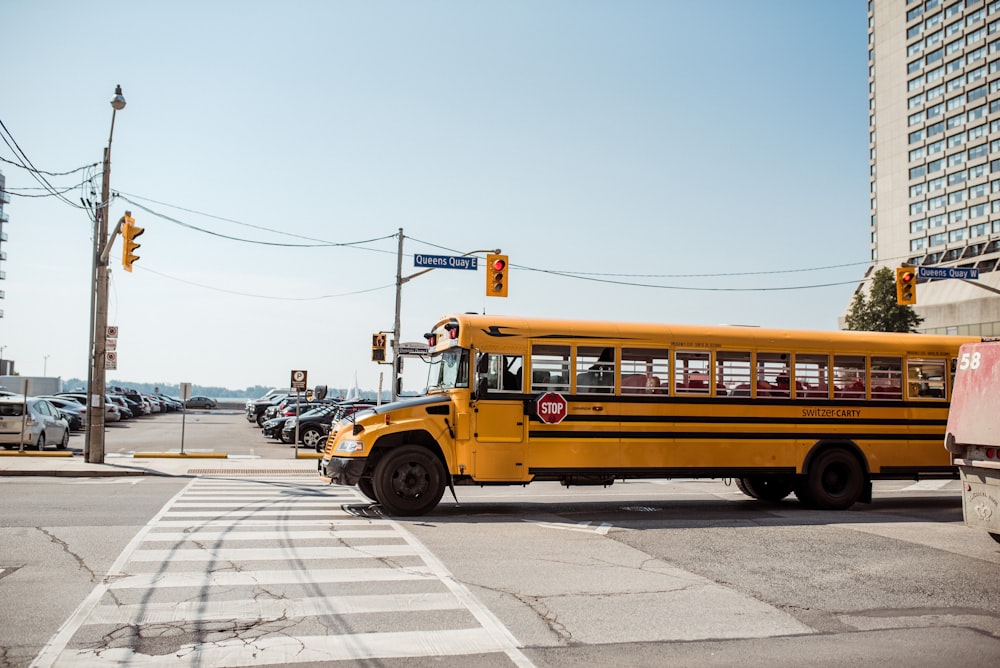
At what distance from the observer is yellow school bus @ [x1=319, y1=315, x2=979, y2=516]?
501 inches

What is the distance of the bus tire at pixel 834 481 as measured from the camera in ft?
46.9

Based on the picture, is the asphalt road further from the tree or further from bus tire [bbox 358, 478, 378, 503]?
the tree

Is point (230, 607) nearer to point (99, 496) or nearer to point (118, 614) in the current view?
point (118, 614)

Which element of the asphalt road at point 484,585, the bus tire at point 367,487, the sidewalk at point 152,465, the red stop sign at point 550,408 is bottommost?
the sidewalk at point 152,465

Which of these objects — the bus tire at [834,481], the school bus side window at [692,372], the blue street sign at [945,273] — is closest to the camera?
the school bus side window at [692,372]

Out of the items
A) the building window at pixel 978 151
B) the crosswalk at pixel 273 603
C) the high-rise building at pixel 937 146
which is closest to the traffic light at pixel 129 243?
the crosswalk at pixel 273 603

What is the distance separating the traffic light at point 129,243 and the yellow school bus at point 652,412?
883 centimetres

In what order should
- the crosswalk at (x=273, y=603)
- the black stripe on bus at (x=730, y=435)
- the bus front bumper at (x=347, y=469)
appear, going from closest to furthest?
the crosswalk at (x=273, y=603) → the bus front bumper at (x=347, y=469) → the black stripe on bus at (x=730, y=435)

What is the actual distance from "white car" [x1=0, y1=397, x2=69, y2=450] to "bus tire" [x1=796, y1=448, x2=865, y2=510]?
2086 cm

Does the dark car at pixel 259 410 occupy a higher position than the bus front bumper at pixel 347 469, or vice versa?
the bus front bumper at pixel 347 469

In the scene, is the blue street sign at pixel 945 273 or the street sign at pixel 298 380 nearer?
the street sign at pixel 298 380

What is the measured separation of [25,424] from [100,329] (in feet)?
18.1

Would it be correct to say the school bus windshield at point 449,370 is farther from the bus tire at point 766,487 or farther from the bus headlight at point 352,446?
the bus tire at point 766,487

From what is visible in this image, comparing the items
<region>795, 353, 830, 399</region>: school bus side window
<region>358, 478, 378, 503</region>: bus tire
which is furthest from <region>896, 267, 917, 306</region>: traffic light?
<region>358, 478, 378, 503</region>: bus tire
